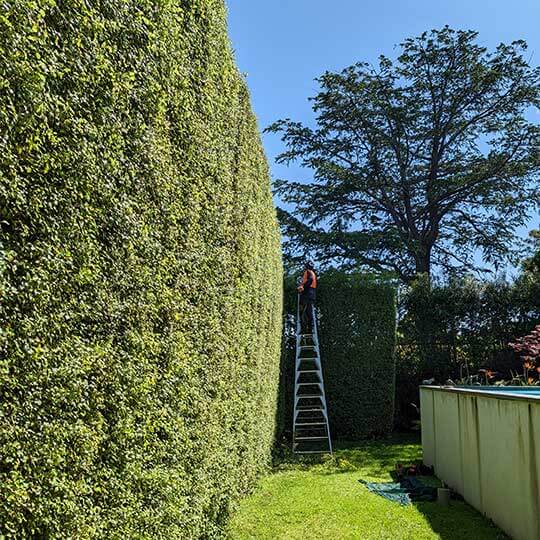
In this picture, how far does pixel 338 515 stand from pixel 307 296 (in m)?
5.57

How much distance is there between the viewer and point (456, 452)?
20.0 feet

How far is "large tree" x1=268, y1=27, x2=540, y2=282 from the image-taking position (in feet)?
60.9

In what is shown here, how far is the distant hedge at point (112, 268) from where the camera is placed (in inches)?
61.8

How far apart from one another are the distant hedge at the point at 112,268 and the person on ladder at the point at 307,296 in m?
6.24

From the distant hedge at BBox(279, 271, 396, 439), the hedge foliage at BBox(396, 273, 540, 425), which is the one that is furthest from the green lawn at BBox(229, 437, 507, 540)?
the hedge foliage at BBox(396, 273, 540, 425)

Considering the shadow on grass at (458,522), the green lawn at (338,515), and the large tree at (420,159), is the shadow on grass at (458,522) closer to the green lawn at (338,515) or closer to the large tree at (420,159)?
the green lawn at (338,515)

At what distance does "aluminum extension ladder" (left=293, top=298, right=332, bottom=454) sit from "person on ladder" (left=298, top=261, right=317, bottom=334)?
0.12m

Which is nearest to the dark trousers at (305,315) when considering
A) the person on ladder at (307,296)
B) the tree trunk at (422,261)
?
the person on ladder at (307,296)

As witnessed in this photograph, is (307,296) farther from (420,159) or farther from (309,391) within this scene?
(420,159)

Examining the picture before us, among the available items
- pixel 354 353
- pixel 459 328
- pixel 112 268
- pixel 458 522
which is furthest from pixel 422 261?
pixel 112 268

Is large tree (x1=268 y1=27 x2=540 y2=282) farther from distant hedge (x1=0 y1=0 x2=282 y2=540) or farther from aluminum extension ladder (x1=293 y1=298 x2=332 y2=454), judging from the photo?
distant hedge (x1=0 y1=0 x2=282 y2=540)

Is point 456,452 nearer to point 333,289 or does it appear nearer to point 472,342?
point 333,289

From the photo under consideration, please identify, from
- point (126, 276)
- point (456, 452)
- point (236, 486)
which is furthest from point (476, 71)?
point (126, 276)

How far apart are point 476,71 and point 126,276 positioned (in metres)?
19.5
